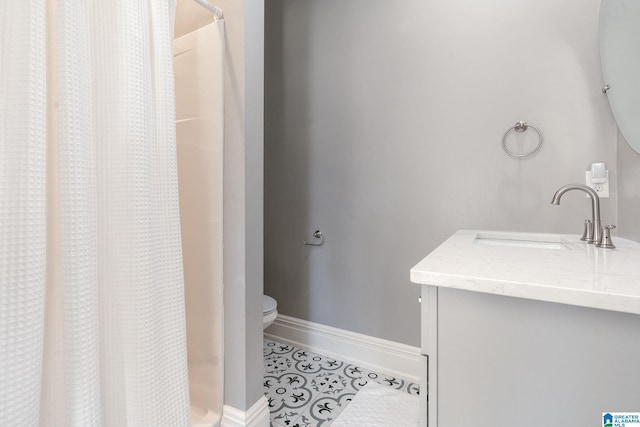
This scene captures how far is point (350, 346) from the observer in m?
1.85

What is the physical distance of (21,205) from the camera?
60cm

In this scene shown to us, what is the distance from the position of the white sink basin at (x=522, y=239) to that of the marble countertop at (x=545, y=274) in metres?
0.27

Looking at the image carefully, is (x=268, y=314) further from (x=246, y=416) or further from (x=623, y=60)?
(x=623, y=60)

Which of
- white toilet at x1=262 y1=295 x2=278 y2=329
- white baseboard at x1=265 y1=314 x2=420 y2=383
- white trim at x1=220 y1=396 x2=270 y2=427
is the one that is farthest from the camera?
white baseboard at x1=265 y1=314 x2=420 y2=383

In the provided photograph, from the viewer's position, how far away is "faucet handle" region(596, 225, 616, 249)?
989 millimetres

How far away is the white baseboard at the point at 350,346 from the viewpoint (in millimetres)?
1682

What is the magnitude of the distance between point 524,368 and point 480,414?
0.48 feet

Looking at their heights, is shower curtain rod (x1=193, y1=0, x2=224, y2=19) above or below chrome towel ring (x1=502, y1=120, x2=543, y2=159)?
above

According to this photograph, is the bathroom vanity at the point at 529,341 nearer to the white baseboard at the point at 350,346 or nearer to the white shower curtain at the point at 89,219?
the white shower curtain at the point at 89,219

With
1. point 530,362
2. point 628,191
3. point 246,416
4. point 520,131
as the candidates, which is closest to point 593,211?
point 628,191

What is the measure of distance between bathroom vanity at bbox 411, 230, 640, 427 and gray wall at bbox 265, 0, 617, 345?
79cm

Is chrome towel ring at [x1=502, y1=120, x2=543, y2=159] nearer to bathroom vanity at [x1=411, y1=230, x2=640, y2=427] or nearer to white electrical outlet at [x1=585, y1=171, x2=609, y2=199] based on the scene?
white electrical outlet at [x1=585, y1=171, x2=609, y2=199]

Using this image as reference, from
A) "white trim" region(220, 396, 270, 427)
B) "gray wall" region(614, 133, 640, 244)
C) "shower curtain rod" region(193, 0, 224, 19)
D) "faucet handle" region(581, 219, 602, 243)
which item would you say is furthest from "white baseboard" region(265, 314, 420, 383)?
"shower curtain rod" region(193, 0, 224, 19)

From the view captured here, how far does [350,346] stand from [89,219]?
158cm
